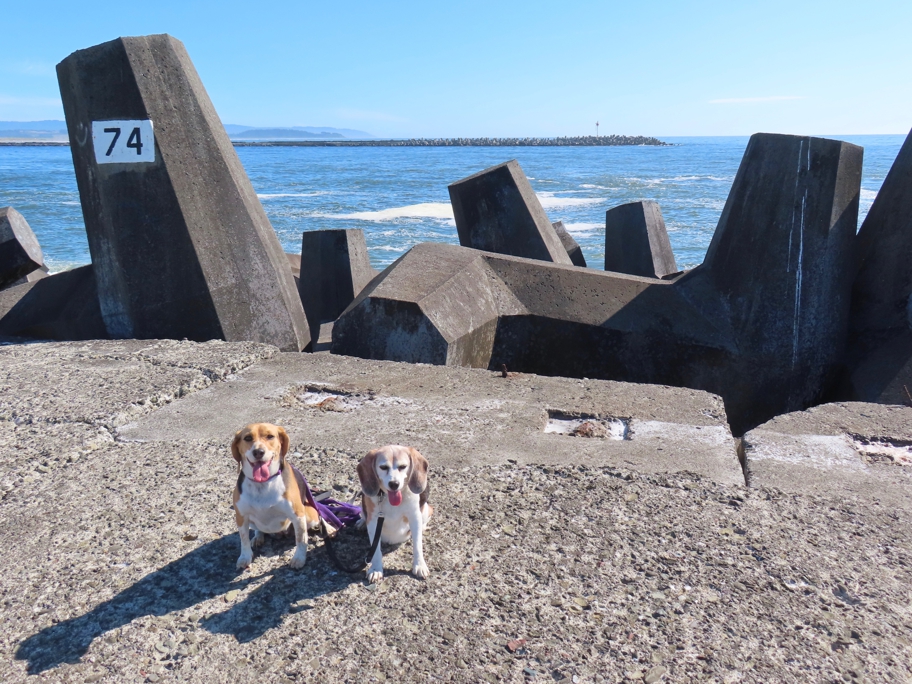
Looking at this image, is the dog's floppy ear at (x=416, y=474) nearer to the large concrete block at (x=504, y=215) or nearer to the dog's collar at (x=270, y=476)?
the dog's collar at (x=270, y=476)

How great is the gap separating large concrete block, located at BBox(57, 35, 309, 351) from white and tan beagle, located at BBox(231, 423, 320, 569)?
288cm

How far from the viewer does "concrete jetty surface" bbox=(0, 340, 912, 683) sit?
1.76 m

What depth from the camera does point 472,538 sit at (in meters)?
2.22

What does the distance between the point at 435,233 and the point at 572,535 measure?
15077 mm

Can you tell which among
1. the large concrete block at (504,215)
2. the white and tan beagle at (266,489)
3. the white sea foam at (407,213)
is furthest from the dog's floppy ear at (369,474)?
the white sea foam at (407,213)

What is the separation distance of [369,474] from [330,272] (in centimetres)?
520

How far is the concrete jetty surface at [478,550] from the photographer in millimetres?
1761

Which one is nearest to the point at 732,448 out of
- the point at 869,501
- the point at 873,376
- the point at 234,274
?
the point at 869,501

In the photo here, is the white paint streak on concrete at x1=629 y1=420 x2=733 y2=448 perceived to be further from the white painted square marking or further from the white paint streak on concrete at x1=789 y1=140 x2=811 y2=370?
the white painted square marking

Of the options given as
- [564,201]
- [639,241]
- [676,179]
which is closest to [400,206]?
[564,201]

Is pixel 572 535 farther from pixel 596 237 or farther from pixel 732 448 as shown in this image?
pixel 596 237

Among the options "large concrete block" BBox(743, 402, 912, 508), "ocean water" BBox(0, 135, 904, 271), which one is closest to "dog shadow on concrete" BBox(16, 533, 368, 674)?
"large concrete block" BBox(743, 402, 912, 508)

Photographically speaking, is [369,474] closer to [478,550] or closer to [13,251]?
[478,550]

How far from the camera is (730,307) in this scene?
4.76 m
